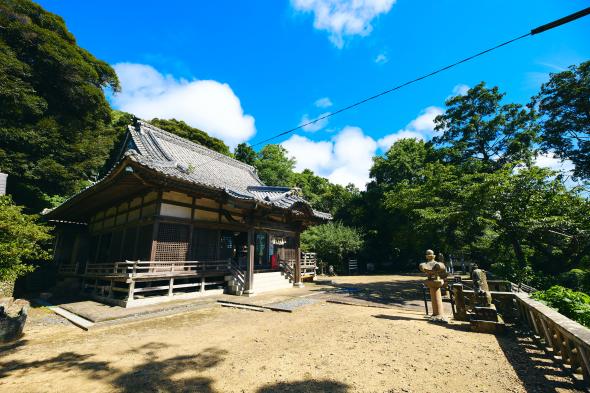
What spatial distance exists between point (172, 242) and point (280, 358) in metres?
7.76

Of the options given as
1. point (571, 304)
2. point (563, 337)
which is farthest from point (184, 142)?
point (571, 304)

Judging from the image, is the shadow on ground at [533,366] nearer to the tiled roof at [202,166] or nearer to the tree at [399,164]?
the tiled roof at [202,166]

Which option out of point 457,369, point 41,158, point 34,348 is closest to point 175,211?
point 34,348

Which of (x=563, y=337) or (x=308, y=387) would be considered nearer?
(x=308, y=387)

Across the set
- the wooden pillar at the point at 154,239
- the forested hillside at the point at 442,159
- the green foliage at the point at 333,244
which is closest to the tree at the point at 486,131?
the forested hillside at the point at 442,159

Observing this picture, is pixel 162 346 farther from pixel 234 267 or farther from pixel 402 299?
pixel 402 299

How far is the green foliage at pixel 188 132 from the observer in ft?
104

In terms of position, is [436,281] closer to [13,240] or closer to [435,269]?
[435,269]

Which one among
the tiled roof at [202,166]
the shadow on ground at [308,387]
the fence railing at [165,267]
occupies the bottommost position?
the shadow on ground at [308,387]

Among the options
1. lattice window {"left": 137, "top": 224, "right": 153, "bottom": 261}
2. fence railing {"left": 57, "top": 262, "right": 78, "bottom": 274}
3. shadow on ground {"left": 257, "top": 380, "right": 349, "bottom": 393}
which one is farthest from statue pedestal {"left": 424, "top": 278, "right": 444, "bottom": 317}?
fence railing {"left": 57, "top": 262, "right": 78, "bottom": 274}

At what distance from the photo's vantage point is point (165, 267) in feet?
31.4

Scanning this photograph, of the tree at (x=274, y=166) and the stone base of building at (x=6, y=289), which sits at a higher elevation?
the tree at (x=274, y=166)

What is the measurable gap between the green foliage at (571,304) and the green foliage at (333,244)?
706 inches

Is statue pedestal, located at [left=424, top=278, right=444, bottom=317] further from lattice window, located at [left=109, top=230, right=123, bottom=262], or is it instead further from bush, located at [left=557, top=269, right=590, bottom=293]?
lattice window, located at [left=109, top=230, right=123, bottom=262]
